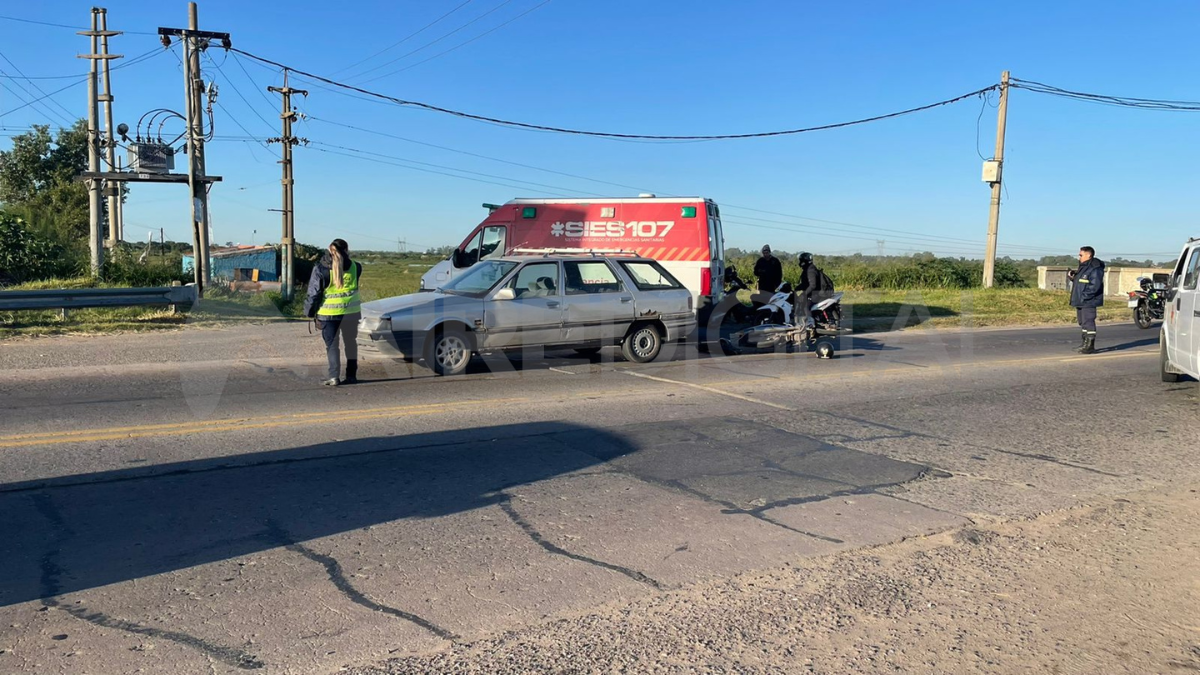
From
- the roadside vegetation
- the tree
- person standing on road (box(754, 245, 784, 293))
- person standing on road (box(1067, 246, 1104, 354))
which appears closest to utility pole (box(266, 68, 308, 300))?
the roadside vegetation

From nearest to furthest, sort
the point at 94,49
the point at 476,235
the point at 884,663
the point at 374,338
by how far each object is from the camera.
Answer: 1. the point at 884,663
2. the point at 374,338
3. the point at 476,235
4. the point at 94,49

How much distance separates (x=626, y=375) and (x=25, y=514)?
749 cm

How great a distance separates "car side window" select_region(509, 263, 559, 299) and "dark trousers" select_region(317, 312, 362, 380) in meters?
2.18

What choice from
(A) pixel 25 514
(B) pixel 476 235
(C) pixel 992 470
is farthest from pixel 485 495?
(B) pixel 476 235

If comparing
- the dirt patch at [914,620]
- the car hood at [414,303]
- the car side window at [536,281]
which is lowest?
the dirt patch at [914,620]

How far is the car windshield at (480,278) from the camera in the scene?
1173 cm

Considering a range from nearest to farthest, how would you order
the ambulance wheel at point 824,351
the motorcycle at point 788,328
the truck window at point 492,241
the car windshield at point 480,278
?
the car windshield at point 480,278
the ambulance wheel at point 824,351
the motorcycle at point 788,328
the truck window at point 492,241

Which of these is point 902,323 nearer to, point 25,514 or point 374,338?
point 374,338

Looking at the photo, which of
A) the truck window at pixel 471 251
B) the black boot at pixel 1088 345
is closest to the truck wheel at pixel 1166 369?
the black boot at pixel 1088 345

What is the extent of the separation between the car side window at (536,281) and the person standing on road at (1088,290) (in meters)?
9.14

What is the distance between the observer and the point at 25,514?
5250 mm

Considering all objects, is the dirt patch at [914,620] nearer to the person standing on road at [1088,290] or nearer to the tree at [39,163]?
the person standing on road at [1088,290]

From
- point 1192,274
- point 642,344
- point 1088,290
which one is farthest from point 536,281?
point 1088,290

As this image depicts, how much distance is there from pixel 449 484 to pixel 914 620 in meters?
3.28
